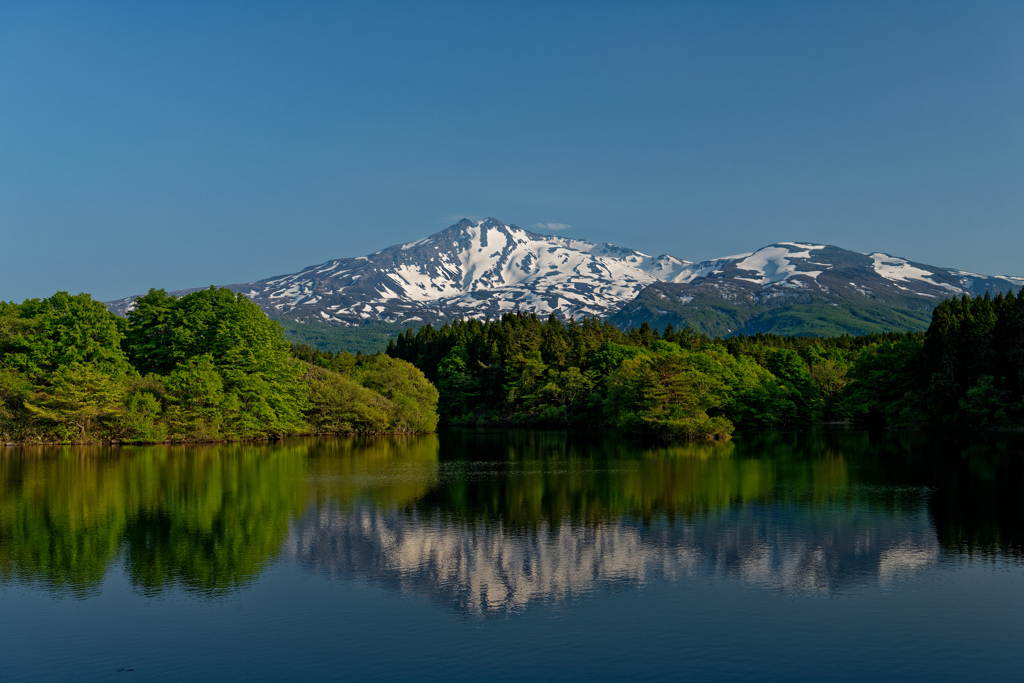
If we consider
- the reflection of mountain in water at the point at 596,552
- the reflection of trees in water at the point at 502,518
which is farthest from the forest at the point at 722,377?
the reflection of mountain in water at the point at 596,552

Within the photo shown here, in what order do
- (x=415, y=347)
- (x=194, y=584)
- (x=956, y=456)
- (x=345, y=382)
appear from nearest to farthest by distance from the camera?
(x=194, y=584)
(x=956, y=456)
(x=345, y=382)
(x=415, y=347)

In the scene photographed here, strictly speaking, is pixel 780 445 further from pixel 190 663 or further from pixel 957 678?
pixel 190 663

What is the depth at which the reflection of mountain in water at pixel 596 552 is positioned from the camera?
79.6 feet

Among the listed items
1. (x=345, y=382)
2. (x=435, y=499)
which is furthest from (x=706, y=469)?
(x=345, y=382)

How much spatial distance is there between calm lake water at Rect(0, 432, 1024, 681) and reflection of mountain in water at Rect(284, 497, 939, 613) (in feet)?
0.48

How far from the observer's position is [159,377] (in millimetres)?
80375

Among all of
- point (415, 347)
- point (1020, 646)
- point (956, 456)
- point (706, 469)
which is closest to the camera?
point (1020, 646)

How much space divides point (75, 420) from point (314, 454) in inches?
977

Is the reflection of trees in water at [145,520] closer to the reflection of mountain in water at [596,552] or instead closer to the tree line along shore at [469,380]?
the reflection of mountain in water at [596,552]

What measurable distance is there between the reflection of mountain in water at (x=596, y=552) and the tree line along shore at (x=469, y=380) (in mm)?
49918

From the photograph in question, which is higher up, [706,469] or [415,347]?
[415,347]

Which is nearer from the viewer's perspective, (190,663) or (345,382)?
(190,663)

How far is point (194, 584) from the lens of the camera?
2397 cm

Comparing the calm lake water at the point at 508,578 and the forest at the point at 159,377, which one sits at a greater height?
the forest at the point at 159,377
